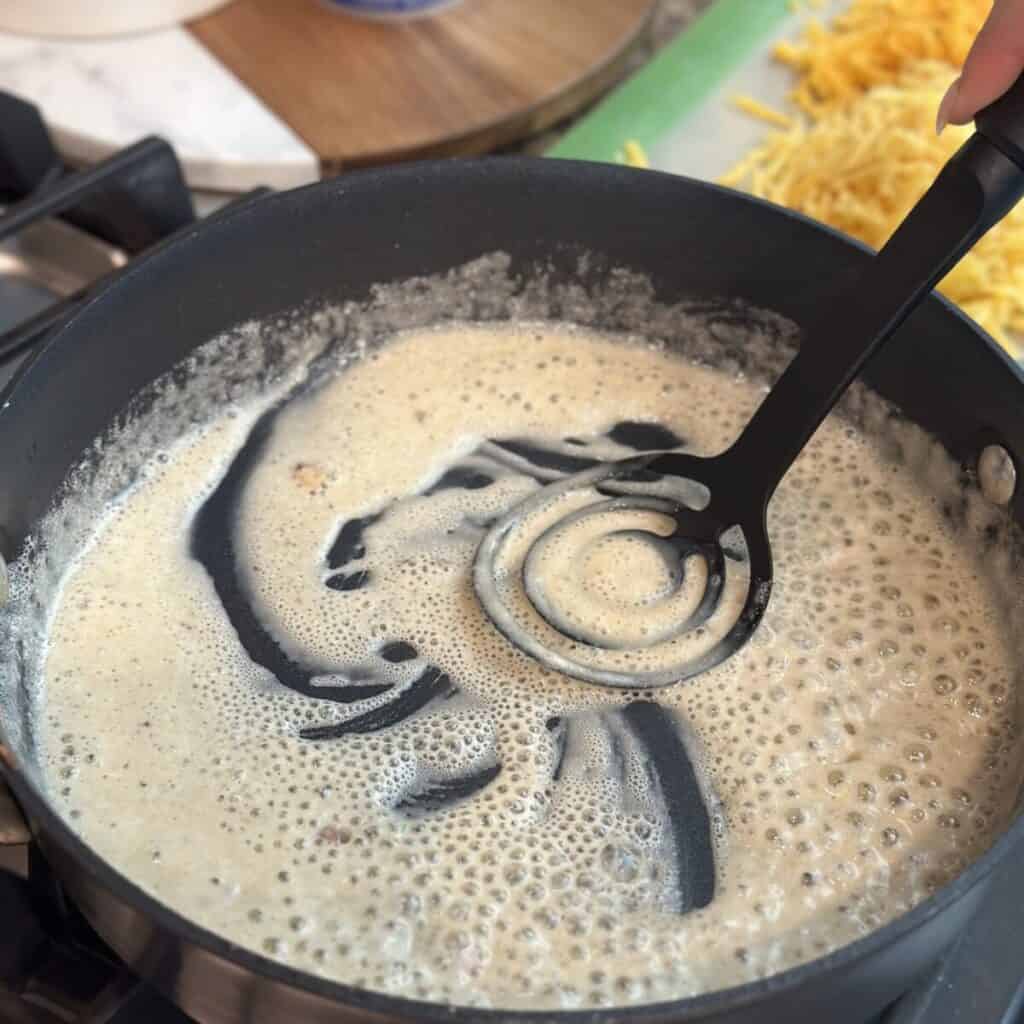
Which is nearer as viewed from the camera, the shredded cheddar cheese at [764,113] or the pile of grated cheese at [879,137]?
the pile of grated cheese at [879,137]

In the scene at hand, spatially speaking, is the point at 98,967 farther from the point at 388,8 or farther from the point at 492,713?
the point at 388,8

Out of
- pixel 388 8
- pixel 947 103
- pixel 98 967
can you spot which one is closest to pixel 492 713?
pixel 98 967

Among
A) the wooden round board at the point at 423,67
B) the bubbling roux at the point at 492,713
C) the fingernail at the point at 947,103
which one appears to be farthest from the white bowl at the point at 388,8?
the fingernail at the point at 947,103

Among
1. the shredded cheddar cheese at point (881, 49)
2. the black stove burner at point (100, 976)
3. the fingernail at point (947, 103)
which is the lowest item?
the black stove burner at point (100, 976)

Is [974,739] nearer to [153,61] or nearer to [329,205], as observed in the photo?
[329,205]

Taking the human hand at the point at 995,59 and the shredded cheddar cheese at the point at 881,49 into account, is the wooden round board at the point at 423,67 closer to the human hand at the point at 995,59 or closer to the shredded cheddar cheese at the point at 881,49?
the shredded cheddar cheese at the point at 881,49
